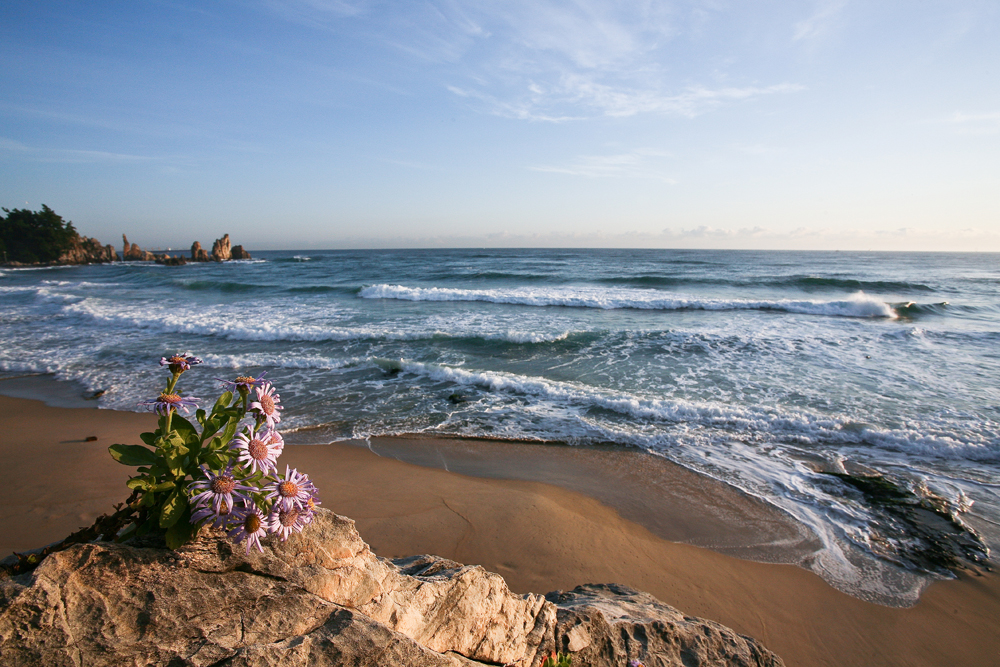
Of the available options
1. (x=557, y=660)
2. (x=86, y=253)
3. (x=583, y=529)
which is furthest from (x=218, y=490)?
(x=86, y=253)

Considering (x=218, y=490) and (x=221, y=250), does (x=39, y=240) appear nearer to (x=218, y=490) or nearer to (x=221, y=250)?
(x=221, y=250)

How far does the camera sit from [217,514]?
1.31m

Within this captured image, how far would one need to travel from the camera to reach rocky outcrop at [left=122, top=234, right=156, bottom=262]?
52447mm

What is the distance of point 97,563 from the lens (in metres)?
1.22

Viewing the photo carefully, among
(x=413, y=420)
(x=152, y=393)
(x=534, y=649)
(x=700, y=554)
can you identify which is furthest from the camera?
(x=152, y=393)

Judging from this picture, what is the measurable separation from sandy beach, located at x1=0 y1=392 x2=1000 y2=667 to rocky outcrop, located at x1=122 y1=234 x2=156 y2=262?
60.5 meters

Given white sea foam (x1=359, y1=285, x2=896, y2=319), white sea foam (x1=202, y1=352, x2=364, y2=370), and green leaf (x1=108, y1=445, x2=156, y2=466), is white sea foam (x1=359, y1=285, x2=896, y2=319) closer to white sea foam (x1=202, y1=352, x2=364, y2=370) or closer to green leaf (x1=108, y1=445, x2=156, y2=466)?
white sea foam (x1=202, y1=352, x2=364, y2=370)

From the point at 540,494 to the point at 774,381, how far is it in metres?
6.50

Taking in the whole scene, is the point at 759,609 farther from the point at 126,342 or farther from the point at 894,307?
the point at 894,307

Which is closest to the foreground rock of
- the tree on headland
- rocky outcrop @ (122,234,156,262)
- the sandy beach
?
the sandy beach

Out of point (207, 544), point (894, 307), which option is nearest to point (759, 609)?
point (207, 544)

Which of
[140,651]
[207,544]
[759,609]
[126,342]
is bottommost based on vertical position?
[759,609]

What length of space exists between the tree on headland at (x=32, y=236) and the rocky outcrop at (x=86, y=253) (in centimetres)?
51

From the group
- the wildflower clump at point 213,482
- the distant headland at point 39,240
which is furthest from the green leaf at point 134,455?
the distant headland at point 39,240
